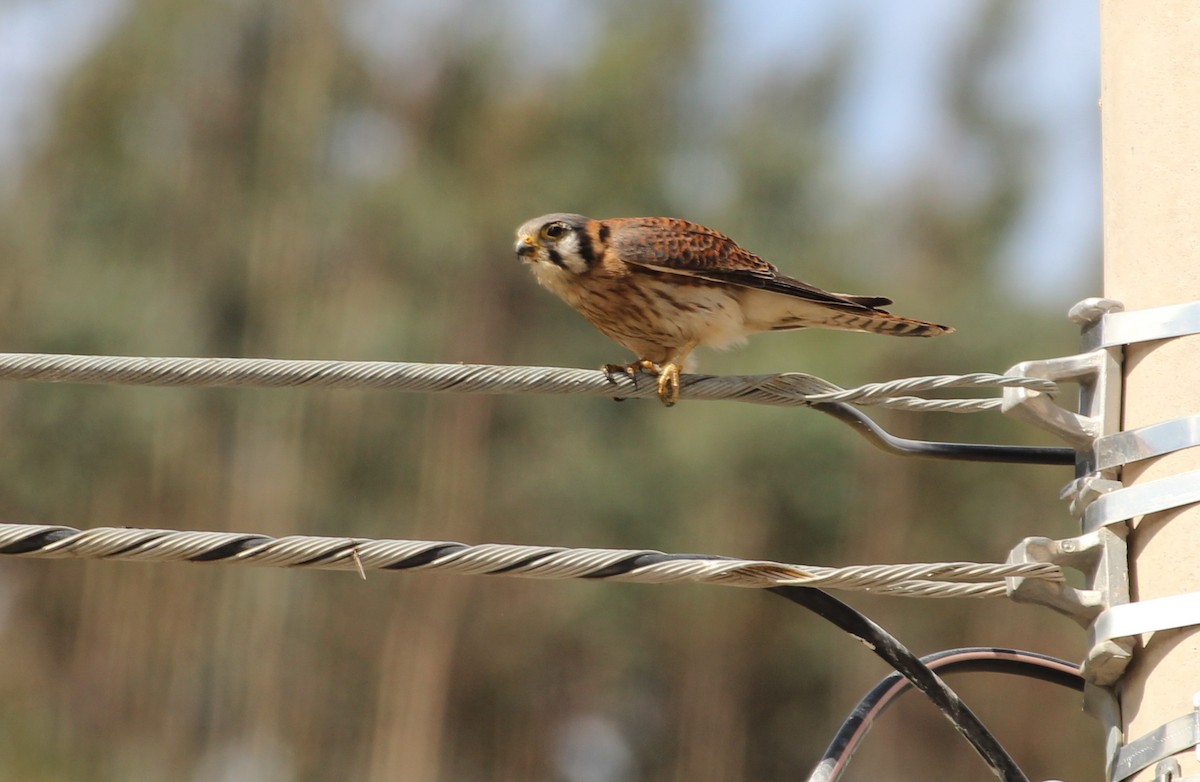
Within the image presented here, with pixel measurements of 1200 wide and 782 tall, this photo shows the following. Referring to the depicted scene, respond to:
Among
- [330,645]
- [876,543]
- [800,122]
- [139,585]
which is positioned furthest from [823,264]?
[139,585]

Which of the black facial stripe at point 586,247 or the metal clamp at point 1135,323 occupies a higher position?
the black facial stripe at point 586,247

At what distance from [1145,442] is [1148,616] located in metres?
0.30

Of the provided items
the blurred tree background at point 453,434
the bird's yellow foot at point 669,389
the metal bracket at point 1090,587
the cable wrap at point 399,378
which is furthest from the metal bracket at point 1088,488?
the blurred tree background at point 453,434

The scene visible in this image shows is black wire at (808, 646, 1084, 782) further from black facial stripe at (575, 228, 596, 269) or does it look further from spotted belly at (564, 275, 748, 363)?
black facial stripe at (575, 228, 596, 269)

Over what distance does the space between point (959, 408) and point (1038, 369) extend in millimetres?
311

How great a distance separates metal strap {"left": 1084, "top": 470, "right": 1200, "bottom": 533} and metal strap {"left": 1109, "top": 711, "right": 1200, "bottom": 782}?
354mm

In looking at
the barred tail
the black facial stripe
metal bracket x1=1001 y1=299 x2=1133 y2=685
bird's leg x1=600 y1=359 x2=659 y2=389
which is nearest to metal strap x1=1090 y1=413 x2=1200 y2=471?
metal bracket x1=1001 y1=299 x2=1133 y2=685

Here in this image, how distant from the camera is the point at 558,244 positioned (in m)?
5.18

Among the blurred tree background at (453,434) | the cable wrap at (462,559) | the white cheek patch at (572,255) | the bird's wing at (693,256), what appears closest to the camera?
the cable wrap at (462,559)

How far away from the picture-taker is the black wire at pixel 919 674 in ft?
8.83

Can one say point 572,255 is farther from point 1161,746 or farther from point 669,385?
point 1161,746

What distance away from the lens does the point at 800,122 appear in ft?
72.2

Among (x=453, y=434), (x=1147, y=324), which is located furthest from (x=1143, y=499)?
(x=453, y=434)

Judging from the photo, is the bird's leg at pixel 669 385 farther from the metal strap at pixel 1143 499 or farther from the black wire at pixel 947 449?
the metal strap at pixel 1143 499
